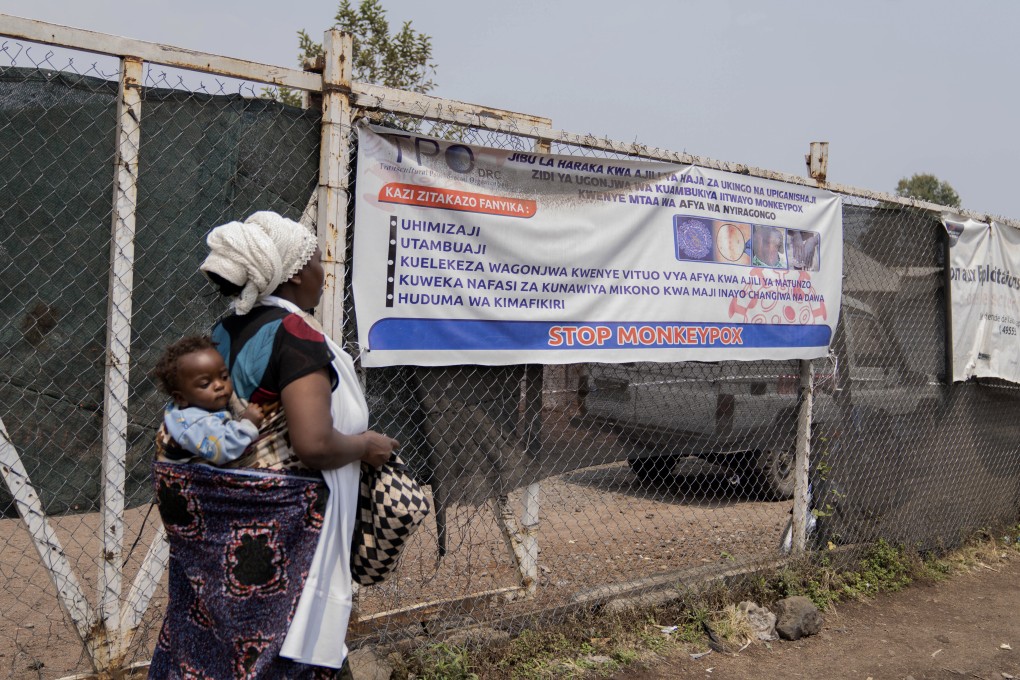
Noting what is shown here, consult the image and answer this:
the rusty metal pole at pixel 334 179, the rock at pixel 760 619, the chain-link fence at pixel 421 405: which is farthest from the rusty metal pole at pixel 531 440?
the rock at pixel 760 619

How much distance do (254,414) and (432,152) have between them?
1.50 meters

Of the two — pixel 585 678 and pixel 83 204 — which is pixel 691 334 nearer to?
A: pixel 585 678

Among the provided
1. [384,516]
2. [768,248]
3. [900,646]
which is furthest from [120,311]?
[900,646]

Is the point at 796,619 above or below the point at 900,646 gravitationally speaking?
above

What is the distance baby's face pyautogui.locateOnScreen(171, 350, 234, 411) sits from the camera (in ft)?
6.67

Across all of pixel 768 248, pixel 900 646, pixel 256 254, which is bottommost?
pixel 900 646

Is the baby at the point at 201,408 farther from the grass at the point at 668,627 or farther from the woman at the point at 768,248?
the woman at the point at 768,248

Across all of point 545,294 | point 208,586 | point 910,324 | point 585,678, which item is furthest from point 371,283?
point 910,324

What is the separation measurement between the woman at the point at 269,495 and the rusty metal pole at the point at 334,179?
2.50ft

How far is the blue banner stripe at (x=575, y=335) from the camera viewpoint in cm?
320

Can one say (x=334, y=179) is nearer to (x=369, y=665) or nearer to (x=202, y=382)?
(x=202, y=382)

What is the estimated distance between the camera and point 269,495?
212 centimetres

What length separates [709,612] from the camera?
420 cm

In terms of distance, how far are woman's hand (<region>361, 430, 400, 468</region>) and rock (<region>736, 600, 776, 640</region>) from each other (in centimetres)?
269
